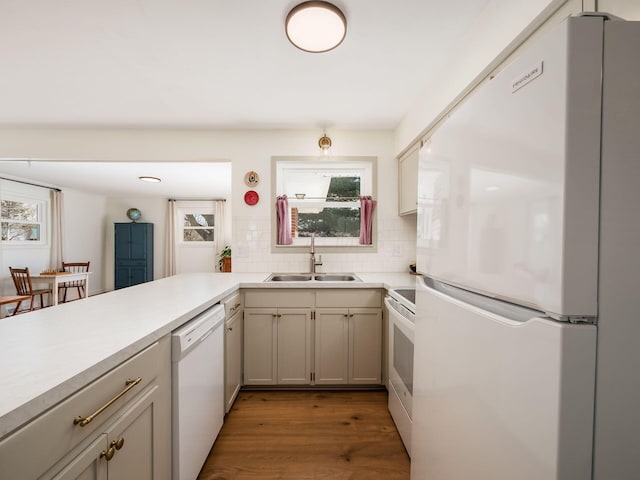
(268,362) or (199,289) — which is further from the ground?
(199,289)

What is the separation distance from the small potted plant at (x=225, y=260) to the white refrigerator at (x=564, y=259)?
576 cm

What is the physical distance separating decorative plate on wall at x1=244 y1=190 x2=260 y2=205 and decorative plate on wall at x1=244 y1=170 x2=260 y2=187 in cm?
8

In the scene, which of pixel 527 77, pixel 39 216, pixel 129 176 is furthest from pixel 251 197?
pixel 39 216

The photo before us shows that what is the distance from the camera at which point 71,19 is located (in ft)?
4.74

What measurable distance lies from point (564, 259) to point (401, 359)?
133 cm

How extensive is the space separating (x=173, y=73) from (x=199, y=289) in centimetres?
148

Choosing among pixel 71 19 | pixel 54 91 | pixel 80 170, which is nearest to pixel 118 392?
pixel 71 19

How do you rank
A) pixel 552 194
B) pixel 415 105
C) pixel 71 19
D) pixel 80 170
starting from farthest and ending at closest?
pixel 80 170
pixel 415 105
pixel 71 19
pixel 552 194

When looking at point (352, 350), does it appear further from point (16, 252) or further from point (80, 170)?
point (16, 252)

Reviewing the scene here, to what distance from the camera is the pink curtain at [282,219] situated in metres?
2.78

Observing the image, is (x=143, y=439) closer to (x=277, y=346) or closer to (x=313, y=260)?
(x=277, y=346)

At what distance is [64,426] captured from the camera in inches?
25.0

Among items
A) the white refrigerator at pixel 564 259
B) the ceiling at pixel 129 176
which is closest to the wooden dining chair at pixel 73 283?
the ceiling at pixel 129 176

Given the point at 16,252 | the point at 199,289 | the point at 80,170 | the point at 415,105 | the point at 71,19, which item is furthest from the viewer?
the point at 16,252
